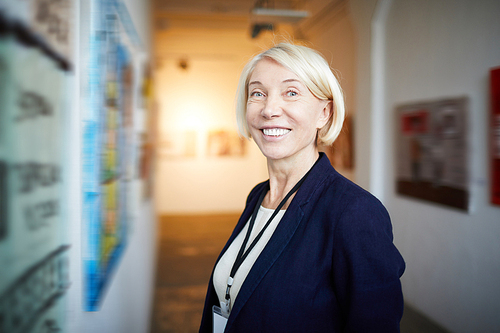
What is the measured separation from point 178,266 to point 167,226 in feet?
10.7

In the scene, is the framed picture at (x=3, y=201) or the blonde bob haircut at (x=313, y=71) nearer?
the framed picture at (x=3, y=201)

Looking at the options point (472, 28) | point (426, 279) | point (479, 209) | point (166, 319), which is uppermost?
point (472, 28)

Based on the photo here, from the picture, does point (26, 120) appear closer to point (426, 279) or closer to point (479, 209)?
point (479, 209)

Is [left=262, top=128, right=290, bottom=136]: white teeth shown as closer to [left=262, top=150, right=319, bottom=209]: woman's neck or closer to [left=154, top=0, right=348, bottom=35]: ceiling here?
[left=262, top=150, right=319, bottom=209]: woman's neck

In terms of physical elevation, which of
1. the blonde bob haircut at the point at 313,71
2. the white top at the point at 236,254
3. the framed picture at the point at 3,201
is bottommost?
the white top at the point at 236,254

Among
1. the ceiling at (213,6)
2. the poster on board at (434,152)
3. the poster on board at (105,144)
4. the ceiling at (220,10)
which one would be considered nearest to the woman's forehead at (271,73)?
the poster on board at (105,144)

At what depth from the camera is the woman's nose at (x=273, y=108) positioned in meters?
1.39

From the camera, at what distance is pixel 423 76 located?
4086 mm

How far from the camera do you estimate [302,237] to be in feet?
4.06

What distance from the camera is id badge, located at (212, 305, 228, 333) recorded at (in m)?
1.44

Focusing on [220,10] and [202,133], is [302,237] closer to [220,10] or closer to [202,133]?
[220,10]

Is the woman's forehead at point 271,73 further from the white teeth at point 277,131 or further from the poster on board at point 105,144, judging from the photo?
the poster on board at point 105,144

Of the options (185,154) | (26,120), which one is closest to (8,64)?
(26,120)

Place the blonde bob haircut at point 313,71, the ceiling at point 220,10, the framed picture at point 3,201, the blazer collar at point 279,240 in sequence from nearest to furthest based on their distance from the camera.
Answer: the framed picture at point 3,201 < the blazer collar at point 279,240 < the blonde bob haircut at point 313,71 < the ceiling at point 220,10
